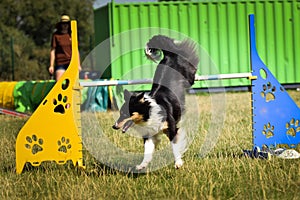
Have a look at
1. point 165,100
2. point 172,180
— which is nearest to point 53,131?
point 165,100

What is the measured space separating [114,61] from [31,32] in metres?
16.2

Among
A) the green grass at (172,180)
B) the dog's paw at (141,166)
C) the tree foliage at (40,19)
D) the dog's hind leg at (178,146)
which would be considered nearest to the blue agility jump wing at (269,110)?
the green grass at (172,180)

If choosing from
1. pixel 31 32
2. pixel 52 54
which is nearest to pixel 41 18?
pixel 31 32

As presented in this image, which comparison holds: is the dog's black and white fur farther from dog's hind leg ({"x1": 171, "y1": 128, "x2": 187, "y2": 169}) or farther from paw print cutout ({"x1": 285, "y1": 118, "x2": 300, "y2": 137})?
paw print cutout ({"x1": 285, "y1": 118, "x2": 300, "y2": 137})

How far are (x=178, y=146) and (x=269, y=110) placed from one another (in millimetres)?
953

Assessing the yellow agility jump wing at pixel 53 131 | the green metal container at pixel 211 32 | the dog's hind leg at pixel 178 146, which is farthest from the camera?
the green metal container at pixel 211 32

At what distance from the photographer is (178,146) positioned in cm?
512

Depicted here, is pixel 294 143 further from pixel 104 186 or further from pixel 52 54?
pixel 52 54

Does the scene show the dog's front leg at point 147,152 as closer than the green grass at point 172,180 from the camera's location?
No

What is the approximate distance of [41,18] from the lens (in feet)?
98.4

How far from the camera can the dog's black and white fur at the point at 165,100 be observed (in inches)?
193

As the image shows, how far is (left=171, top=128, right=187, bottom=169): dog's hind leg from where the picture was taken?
16.4ft

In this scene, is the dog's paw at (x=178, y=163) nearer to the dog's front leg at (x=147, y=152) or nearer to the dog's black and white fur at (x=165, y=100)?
the dog's black and white fur at (x=165, y=100)

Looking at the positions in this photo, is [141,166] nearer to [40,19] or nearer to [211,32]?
[211,32]
